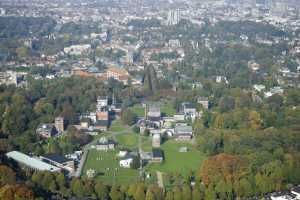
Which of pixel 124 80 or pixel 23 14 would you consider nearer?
pixel 124 80

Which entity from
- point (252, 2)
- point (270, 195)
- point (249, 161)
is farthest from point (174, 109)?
point (252, 2)

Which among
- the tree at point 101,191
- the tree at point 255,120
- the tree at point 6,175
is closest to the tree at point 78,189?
the tree at point 101,191

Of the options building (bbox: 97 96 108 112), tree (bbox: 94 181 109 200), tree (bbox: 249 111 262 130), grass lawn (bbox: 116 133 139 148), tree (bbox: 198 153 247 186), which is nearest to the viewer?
tree (bbox: 94 181 109 200)

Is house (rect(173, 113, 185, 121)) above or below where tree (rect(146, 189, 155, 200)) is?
below

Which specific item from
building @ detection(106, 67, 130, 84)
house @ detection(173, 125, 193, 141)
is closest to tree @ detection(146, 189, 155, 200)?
house @ detection(173, 125, 193, 141)

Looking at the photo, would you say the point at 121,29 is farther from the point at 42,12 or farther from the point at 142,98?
the point at 142,98

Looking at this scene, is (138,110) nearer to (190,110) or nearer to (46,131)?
(190,110)

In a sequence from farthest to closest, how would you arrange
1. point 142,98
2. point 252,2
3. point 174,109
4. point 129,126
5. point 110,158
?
point 252,2 → point 142,98 → point 174,109 → point 129,126 → point 110,158

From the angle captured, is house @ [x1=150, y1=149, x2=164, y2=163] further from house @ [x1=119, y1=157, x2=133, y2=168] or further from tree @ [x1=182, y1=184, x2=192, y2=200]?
tree @ [x1=182, y1=184, x2=192, y2=200]
